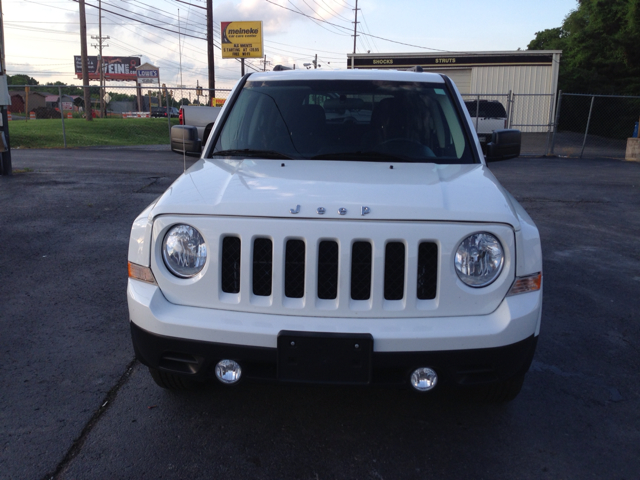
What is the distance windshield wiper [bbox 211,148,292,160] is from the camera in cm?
355

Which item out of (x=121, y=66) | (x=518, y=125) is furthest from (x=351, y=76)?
(x=121, y=66)

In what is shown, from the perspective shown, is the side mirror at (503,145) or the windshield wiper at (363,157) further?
the side mirror at (503,145)

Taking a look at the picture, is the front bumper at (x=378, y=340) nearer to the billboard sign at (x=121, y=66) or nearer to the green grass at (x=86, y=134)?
the green grass at (x=86, y=134)

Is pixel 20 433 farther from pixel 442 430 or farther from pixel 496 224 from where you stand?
pixel 496 224

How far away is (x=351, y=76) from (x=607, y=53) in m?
39.8

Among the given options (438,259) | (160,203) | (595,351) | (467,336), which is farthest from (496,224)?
(595,351)

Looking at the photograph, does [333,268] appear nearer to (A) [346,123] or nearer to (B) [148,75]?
(A) [346,123]

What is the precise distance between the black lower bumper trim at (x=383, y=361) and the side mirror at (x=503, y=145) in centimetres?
211

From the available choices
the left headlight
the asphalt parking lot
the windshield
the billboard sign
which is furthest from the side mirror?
the billboard sign

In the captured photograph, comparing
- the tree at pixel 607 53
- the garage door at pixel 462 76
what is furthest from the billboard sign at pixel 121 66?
the tree at pixel 607 53

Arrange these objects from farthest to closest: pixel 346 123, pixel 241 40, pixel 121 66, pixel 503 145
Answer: pixel 121 66 < pixel 241 40 < pixel 503 145 < pixel 346 123

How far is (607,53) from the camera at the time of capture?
37.5 m

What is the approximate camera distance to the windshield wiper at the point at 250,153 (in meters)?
3.55

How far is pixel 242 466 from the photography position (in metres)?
2.50
